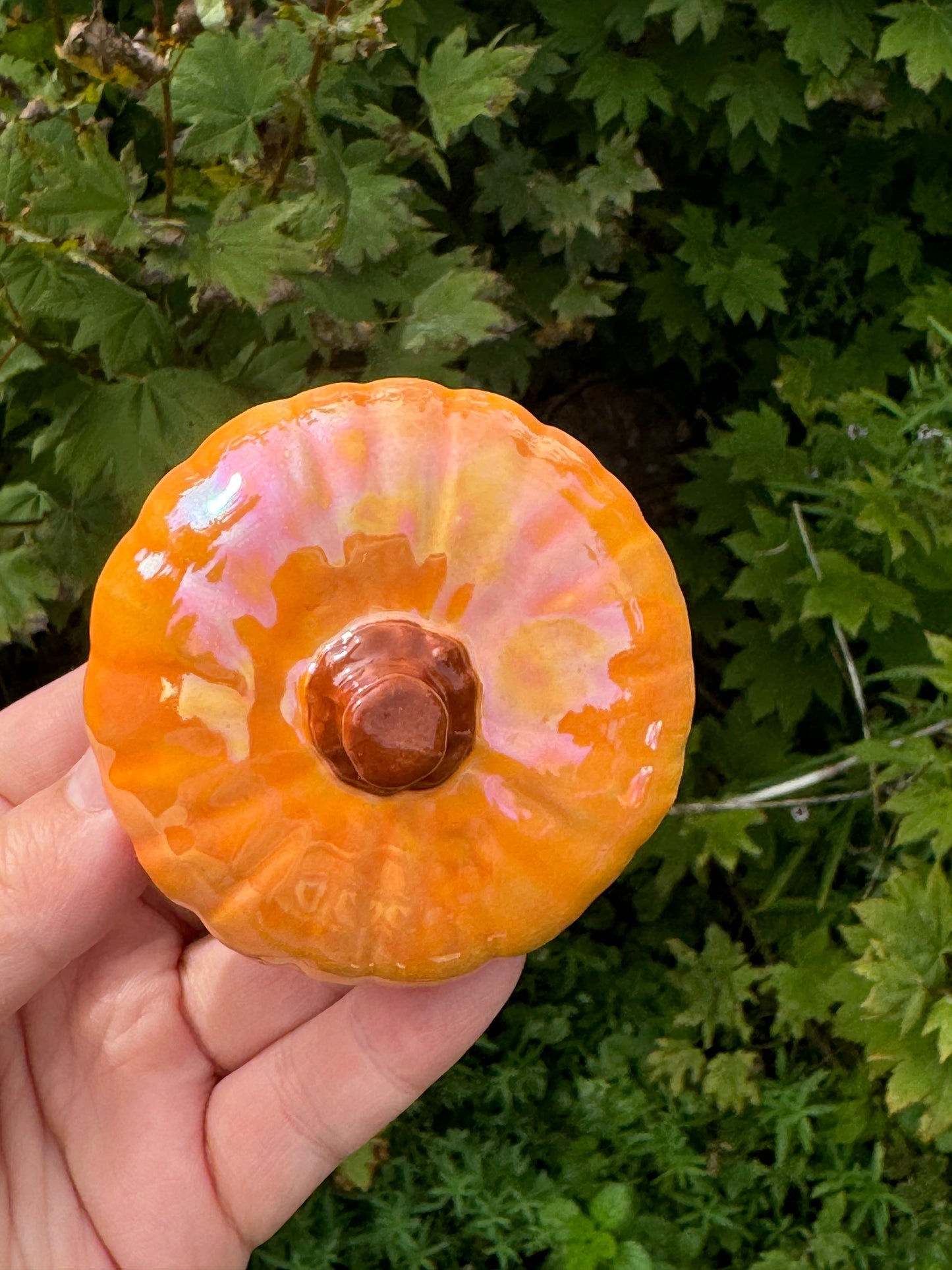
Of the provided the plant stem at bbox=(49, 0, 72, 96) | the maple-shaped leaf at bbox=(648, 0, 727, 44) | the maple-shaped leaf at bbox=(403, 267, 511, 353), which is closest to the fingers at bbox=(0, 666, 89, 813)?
the maple-shaped leaf at bbox=(403, 267, 511, 353)

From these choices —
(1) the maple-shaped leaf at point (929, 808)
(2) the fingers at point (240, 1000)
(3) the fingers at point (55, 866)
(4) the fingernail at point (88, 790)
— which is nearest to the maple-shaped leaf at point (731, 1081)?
(1) the maple-shaped leaf at point (929, 808)

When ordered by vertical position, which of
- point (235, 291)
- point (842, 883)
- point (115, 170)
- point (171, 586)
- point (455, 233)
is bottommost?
point (842, 883)

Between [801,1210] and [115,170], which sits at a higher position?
[115,170]

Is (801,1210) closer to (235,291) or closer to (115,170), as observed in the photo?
(235,291)

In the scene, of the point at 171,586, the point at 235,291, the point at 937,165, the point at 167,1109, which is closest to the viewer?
the point at 171,586

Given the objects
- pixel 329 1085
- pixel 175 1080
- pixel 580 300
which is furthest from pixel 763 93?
pixel 175 1080

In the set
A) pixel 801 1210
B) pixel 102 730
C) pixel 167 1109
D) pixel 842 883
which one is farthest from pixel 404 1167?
pixel 102 730

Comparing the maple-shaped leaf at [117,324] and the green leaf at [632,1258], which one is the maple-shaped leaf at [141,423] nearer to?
the maple-shaped leaf at [117,324]

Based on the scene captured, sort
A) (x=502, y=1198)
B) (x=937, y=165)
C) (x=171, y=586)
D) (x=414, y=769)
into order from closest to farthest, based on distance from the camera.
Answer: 1. (x=414, y=769)
2. (x=171, y=586)
3. (x=502, y=1198)
4. (x=937, y=165)
